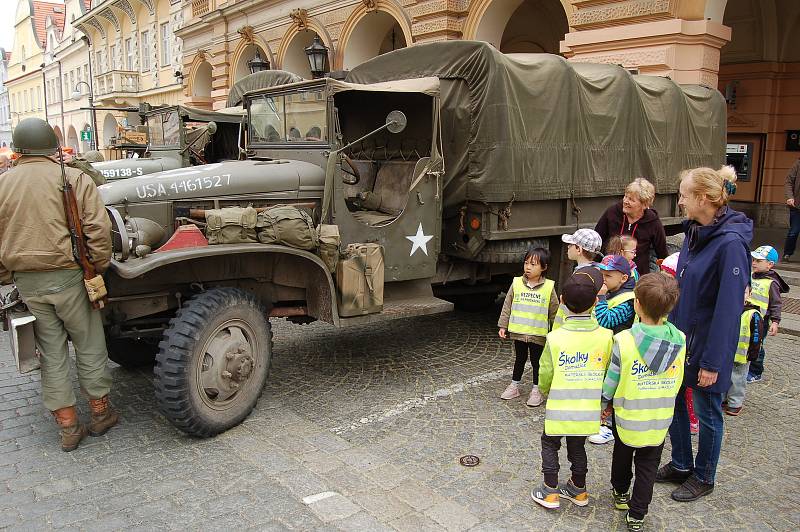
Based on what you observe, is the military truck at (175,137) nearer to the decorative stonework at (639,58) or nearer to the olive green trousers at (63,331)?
the olive green trousers at (63,331)

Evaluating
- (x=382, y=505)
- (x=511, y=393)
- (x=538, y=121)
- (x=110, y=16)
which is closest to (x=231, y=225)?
(x=382, y=505)

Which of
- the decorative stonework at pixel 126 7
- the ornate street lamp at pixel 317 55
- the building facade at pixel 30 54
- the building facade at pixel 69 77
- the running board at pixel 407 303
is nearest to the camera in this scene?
the running board at pixel 407 303

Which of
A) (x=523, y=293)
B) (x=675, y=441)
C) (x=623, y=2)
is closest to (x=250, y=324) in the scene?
(x=523, y=293)

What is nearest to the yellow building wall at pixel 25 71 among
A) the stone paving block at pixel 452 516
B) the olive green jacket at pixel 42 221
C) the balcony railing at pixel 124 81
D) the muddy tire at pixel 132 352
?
the balcony railing at pixel 124 81

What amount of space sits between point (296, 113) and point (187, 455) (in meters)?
2.74

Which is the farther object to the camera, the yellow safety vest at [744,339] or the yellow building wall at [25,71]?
the yellow building wall at [25,71]

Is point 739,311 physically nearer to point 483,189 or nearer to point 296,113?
point 483,189

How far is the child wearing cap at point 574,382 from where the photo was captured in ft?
10.3

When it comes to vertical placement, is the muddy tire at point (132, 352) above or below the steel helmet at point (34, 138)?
below

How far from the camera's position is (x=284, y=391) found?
485cm

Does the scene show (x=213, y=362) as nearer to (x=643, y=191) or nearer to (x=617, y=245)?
(x=617, y=245)

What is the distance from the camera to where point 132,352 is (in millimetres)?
5211

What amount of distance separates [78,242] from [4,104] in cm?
8136

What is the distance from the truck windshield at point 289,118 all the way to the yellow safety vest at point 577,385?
8.68ft
